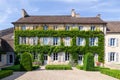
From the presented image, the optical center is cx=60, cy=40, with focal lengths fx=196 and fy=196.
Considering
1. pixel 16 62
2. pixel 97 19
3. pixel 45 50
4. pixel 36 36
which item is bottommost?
pixel 16 62

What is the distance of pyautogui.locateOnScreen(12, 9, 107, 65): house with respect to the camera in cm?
3750

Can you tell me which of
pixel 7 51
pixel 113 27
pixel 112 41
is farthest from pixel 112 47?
pixel 7 51

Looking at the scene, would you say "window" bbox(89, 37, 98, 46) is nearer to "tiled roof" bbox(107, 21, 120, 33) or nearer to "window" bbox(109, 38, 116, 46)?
"window" bbox(109, 38, 116, 46)

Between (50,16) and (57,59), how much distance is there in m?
9.98

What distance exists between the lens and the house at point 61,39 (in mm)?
37500

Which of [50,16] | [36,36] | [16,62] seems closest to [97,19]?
[50,16]

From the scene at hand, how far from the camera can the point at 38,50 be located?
3766 cm

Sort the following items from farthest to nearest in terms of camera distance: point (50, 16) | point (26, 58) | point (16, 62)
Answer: point (50, 16) → point (16, 62) → point (26, 58)

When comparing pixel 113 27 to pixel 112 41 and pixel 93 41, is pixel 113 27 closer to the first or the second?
pixel 112 41

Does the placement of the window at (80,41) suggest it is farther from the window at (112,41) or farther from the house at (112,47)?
the window at (112,41)

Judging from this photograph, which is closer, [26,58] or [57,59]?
[26,58]

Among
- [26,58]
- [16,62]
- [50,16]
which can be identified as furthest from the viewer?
[50,16]

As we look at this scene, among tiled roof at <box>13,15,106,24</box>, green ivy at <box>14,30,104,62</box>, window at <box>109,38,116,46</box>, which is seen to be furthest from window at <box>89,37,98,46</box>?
tiled roof at <box>13,15,106,24</box>

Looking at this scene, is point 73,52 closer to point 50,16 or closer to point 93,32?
point 93,32
